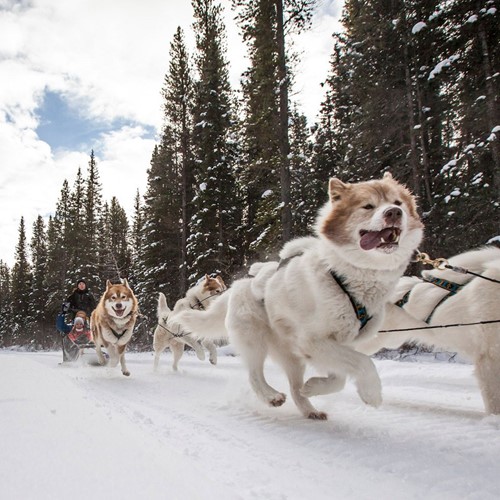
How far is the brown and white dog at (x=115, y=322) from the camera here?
25.3 feet

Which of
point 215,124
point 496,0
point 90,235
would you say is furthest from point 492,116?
point 90,235

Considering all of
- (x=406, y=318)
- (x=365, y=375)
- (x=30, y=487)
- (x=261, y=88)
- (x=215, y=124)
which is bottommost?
(x=30, y=487)

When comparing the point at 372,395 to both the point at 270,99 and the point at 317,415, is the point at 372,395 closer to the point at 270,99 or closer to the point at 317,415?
the point at 317,415

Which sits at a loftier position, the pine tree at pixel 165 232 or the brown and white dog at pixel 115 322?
the pine tree at pixel 165 232

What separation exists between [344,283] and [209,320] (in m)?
1.90

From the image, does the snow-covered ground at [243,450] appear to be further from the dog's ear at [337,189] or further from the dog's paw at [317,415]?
the dog's ear at [337,189]

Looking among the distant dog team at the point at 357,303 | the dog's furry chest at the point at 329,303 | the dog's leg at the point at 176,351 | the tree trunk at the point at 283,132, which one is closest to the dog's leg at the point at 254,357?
the distant dog team at the point at 357,303

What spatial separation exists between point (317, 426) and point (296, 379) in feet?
1.94

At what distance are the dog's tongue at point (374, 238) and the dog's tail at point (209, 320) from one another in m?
1.88

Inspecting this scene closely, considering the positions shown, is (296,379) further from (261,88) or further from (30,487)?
(261,88)

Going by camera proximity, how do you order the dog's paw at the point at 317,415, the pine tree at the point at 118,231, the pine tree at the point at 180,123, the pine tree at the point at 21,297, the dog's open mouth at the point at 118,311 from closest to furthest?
1. the dog's paw at the point at 317,415
2. the dog's open mouth at the point at 118,311
3. the pine tree at the point at 180,123
4. the pine tree at the point at 118,231
5. the pine tree at the point at 21,297

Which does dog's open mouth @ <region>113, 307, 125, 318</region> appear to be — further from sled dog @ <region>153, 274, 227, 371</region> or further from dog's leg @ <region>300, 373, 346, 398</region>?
dog's leg @ <region>300, 373, 346, 398</region>

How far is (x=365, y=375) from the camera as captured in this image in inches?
108

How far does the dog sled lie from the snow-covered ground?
618 cm
